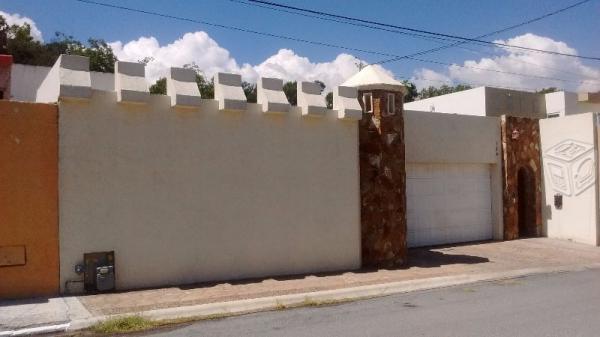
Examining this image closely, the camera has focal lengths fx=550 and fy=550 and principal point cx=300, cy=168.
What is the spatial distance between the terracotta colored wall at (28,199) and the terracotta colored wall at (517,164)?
12.9 m

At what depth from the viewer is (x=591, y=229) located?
16.0 meters

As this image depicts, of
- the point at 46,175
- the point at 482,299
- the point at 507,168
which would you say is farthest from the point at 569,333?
the point at 507,168

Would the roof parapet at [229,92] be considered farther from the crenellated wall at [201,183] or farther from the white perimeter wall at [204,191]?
the white perimeter wall at [204,191]

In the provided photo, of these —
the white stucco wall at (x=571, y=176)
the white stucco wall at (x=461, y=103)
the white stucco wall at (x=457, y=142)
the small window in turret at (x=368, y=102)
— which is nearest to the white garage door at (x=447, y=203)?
the white stucco wall at (x=457, y=142)

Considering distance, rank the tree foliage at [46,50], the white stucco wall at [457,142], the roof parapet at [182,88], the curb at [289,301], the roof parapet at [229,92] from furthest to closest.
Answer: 1. the tree foliage at [46,50]
2. the white stucco wall at [457,142]
3. the roof parapet at [229,92]
4. the roof parapet at [182,88]
5. the curb at [289,301]

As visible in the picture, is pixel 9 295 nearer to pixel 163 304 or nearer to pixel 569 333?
pixel 163 304

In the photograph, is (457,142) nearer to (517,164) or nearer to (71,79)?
(517,164)

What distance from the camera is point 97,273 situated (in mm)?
8781

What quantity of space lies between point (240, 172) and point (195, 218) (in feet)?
4.01

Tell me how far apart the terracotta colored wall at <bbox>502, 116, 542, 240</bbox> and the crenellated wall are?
693 cm

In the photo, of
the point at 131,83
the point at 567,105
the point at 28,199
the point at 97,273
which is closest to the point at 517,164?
the point at 567,105

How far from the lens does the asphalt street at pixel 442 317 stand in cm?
689

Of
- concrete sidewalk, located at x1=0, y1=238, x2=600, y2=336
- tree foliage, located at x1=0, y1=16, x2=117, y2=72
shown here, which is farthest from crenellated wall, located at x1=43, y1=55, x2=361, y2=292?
tree foliage, located at x1=0, y1=16, x2=117, y2=72

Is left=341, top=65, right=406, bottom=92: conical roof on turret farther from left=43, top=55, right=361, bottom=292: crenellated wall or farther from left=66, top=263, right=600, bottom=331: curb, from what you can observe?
left=66, top=263, right=600, bottom=331: curb
